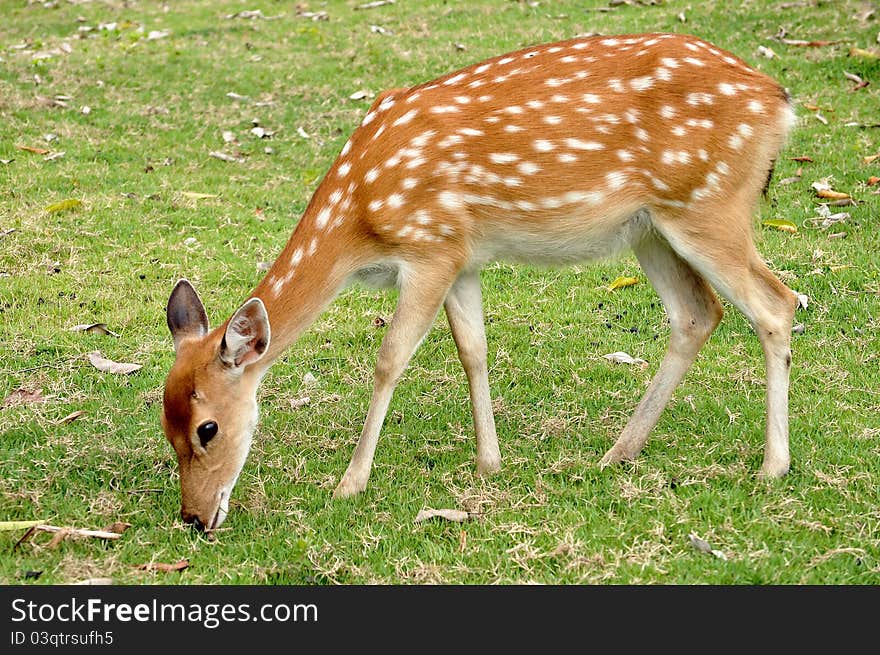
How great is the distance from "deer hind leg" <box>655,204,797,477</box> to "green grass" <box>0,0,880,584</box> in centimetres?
18

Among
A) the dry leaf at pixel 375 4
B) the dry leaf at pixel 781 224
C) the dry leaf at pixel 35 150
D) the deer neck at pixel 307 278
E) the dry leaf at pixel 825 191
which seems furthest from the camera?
the dry leaf at pixel 375 4

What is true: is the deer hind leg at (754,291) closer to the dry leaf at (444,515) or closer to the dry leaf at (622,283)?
the dry leaf at (444,515)

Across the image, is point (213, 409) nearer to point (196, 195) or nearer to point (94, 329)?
point (94, 329)

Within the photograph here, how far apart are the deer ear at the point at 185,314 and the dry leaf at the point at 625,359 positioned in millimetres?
2496

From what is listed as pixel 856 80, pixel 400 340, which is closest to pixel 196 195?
pixel 400 340

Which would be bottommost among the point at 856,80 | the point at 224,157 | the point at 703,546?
the point at 856,80

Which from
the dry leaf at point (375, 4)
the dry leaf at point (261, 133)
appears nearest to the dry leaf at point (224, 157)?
the dry leaf at point (261, 133)

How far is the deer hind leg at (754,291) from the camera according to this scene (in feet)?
16.0

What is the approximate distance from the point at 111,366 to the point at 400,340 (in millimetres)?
2197

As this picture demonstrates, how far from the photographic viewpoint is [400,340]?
4934 mm

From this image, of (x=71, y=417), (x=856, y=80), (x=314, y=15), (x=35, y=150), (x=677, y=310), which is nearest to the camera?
(x=677, y=310)

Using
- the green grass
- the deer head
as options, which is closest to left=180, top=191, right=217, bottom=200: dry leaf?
the green grass

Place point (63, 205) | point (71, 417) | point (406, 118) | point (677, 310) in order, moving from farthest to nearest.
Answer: point (63, 205) < point (71, 417) < point (677, 310) < point (406, 118)

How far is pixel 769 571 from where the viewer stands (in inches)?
165
